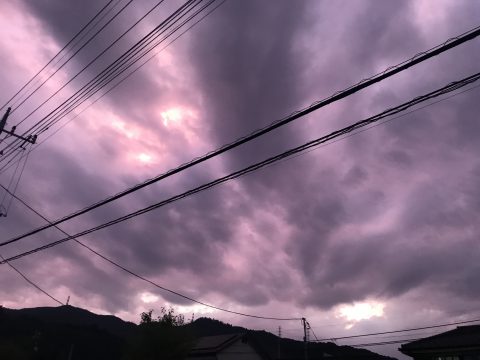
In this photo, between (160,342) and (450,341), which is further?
(160,342)

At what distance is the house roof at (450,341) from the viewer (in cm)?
2292

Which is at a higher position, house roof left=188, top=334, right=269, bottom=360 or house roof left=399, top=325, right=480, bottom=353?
house roof left=188, top=334, right=269, bottom=360

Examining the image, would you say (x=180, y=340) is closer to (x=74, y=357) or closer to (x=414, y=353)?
(x=414, y=353)

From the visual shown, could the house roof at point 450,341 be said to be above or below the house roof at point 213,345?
below

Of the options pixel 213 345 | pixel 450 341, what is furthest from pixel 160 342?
pixel 450 341

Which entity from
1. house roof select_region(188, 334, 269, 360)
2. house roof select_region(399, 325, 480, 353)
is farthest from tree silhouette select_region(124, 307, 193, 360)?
house roof select_region(399, 325, 480, 353)

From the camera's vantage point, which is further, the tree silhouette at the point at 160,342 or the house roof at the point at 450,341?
the tree silhouette at the point at 160,342

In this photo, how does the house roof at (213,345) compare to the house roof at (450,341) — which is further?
the house roof at (213,345)

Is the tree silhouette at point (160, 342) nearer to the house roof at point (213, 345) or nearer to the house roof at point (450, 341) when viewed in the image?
the house roof at point (213, 345)

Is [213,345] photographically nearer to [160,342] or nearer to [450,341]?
[160,342]

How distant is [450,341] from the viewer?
2405 centimetres

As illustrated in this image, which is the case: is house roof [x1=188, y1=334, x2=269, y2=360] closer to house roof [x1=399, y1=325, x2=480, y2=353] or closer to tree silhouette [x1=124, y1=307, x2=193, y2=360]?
tree silhouette [x1=124, y1=307, x2=193, y2=360]

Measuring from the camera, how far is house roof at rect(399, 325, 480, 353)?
22.9 meters

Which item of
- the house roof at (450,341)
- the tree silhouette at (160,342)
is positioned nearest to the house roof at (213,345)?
the tree silhouette at (160,342)
